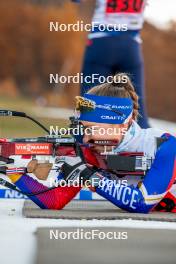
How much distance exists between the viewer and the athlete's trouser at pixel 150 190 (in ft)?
11.3

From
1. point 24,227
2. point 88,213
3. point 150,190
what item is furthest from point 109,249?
point 150,190

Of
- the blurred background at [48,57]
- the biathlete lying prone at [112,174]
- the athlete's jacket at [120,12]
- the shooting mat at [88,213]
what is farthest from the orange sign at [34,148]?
the blurred background at [48,57]

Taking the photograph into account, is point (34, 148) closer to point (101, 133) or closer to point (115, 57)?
point (101, 133)

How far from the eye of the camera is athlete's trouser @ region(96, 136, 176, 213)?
3.45 metres

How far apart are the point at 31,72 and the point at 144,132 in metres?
41.3

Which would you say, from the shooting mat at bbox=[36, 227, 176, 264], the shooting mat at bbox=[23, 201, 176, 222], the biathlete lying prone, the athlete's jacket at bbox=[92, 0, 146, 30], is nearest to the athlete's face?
the biathlete lying prone

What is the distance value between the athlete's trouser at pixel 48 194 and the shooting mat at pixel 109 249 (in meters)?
0.74

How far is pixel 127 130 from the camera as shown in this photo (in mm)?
3518

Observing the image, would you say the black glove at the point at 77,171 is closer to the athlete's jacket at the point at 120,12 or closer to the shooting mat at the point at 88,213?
the shooting mat at the point at 88,213

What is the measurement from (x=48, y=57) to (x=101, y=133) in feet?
134

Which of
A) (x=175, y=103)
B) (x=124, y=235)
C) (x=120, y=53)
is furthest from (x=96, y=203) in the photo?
(x=175, y=103)

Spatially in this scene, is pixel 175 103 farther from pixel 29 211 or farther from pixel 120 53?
pixel 29 211

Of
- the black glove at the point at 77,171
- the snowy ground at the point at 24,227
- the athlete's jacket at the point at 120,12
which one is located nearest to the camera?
the snowy ground at the point at 24,227

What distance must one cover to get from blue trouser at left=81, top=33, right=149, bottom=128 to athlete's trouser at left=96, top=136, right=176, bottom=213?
417 centimetres
